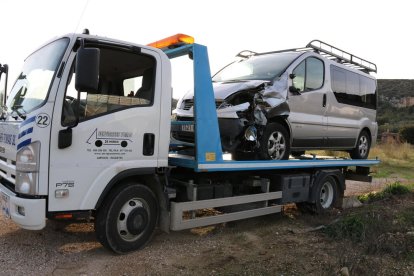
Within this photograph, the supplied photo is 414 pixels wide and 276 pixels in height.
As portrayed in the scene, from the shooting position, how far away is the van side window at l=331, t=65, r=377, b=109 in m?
7.92

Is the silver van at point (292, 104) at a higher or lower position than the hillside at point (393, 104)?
lower

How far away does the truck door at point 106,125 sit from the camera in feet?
14.0

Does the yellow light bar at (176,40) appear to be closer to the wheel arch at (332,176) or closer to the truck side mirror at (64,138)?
the truck side mirror at (64,138)

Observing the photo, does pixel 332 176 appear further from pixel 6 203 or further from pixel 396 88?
pixel 396 88

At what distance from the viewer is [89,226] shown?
19.8 feet

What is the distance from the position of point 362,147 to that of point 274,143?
3509 millimetres


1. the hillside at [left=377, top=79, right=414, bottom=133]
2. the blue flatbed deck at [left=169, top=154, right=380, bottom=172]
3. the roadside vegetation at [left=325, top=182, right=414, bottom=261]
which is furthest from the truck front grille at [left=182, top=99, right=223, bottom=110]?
the hillside at [left=377, top=79, right=414, bottom=133]

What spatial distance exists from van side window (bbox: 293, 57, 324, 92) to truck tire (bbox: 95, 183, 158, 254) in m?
3.34

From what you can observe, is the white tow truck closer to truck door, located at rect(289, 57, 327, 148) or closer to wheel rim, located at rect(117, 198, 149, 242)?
wheel rim, located at rect(117, 198, 149, 242)

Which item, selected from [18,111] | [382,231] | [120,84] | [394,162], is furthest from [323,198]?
[394,162]

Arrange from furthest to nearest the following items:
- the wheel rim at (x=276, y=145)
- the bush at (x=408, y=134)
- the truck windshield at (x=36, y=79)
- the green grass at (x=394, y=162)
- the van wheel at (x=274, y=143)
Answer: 1. the bush at (x=408, y=134)
2. the green grass at (x=394, y=162)
3. the wheel rim at (x=276, y=145)
4. the van wheel at (x=274, y=143)
5. the truck windshield at (x=36, y=79)

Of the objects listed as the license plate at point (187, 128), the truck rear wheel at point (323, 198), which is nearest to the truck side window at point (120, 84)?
the license plate at point (187, 128)

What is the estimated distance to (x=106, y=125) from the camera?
4551 mm

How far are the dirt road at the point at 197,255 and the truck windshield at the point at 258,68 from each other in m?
2.51
